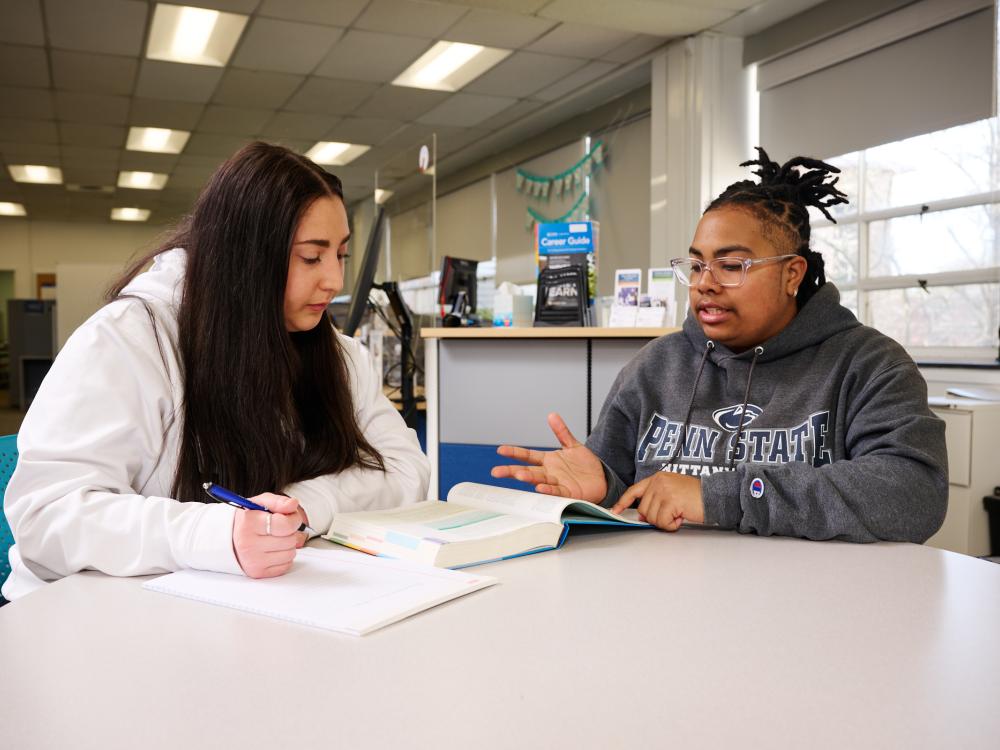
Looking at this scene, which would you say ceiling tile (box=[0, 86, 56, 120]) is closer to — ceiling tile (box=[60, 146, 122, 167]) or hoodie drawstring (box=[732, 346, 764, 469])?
ceiling tile (box=[60, 146, 122, 167])

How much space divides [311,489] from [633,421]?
65 centimetres

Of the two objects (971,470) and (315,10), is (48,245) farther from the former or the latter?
(971,470)

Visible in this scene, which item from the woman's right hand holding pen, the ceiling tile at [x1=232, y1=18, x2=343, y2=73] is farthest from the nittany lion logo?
the ceiling tile at [x1=232, y1=18, x2=343, y2=73]

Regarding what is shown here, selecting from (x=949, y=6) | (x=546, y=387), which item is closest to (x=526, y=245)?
(x=949, y=6)

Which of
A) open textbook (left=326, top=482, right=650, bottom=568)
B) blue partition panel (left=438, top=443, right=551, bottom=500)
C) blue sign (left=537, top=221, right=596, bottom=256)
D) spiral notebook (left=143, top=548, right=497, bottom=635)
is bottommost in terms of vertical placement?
blue partition panel (left=438, top=443, right=551, bottom=500)

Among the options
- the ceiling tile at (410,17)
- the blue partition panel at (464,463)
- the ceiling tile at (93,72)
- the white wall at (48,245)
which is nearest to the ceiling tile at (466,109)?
the ceiling tile at (410,17)

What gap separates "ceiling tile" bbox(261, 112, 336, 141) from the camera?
23.2 feet

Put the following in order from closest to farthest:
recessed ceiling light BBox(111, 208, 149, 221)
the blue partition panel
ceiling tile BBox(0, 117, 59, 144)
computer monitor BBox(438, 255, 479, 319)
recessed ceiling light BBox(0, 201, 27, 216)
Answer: the blue partition panel < computer monitor BBox(438, 255, 479, 319) < ceiling tile BBox(0, 117, 59, 144) < recessed ceiling light BBox(0, 201, 27, 216) < recessed ceiling light BBox(111, 208, 149, 221)

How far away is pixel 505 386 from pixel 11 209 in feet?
37.6

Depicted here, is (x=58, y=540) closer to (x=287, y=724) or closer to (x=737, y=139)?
(x=287, y=724)

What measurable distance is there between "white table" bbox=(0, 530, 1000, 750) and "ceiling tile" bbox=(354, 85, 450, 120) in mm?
6009

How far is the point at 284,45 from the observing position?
5371mm

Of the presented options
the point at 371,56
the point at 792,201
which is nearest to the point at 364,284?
the point at 792,201

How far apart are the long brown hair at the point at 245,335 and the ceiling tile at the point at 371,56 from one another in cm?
431
